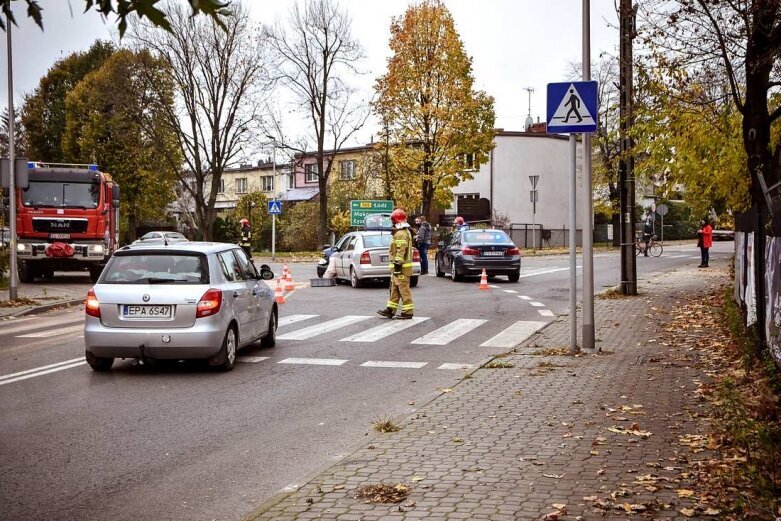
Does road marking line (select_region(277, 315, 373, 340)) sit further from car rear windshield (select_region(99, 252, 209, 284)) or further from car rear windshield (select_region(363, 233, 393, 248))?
car rear windshield (select_region(363, 233, 393, 248))

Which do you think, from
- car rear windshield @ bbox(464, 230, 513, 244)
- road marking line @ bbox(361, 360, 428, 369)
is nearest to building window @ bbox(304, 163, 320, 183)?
car rear windshield @ bbox(464, 230, 513, 244)

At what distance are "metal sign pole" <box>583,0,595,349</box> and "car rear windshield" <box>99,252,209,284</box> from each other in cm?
482

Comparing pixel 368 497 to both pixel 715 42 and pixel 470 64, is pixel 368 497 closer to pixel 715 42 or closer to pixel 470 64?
pixel 715 42

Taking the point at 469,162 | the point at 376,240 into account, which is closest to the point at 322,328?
the point at 376,240

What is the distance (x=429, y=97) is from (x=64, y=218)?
2640cm

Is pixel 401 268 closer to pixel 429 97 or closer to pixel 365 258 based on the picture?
pixel 365 258

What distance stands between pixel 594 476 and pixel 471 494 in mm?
898

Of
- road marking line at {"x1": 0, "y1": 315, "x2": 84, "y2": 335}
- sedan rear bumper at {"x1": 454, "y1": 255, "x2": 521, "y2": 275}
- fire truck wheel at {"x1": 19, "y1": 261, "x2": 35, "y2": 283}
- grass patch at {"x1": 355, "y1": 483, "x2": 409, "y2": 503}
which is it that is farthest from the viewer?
fire truck wheel at {"x1": 19, "y1": 261, "x2": 35, "y2": 283}

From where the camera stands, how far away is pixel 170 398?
30.1ft

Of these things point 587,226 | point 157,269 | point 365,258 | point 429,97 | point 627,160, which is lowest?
point 365,258

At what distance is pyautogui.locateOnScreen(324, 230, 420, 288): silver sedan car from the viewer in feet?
79.3

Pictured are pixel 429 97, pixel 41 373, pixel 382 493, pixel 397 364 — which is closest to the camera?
pixel 382 493

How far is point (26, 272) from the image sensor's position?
2708 cm

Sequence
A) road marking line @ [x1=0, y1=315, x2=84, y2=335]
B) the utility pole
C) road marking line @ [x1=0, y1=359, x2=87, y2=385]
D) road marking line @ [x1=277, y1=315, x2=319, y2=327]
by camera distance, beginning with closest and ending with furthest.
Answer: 1. road marking line @ [x1=0, y1=359, x2=87, y2=385]
2. road marking line @ [x1=0, y1=315, x2=84, y2=335]
3. road marking line @ [x1=277, y1=315, x2=319, y2=327]
4. the utility pole
